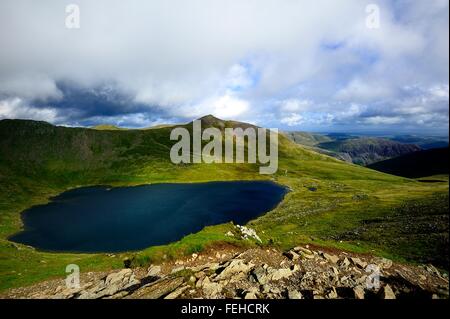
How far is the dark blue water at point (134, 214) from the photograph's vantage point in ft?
292

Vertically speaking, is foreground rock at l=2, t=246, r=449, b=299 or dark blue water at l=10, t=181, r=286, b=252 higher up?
foreground rock at l=2, t=246, r=449, b=299

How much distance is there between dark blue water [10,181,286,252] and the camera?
3506 inches

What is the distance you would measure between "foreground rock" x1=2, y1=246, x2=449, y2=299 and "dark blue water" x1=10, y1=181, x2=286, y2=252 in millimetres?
52225

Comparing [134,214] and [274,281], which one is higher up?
[274,281]

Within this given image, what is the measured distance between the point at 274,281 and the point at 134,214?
106288 mm

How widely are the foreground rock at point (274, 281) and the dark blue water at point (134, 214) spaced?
52.2 meters

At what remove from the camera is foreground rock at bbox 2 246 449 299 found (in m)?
21.5

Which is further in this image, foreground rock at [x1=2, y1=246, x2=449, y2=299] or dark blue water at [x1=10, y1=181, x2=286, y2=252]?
dark blue water at [x1=10, y1=181, x2=286, y2=252]

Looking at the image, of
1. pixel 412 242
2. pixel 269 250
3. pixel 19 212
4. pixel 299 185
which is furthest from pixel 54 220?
pixel 299 185

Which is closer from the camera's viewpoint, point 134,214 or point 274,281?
point 274,281

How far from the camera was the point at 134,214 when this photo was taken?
12138cm

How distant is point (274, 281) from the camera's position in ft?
81.1
